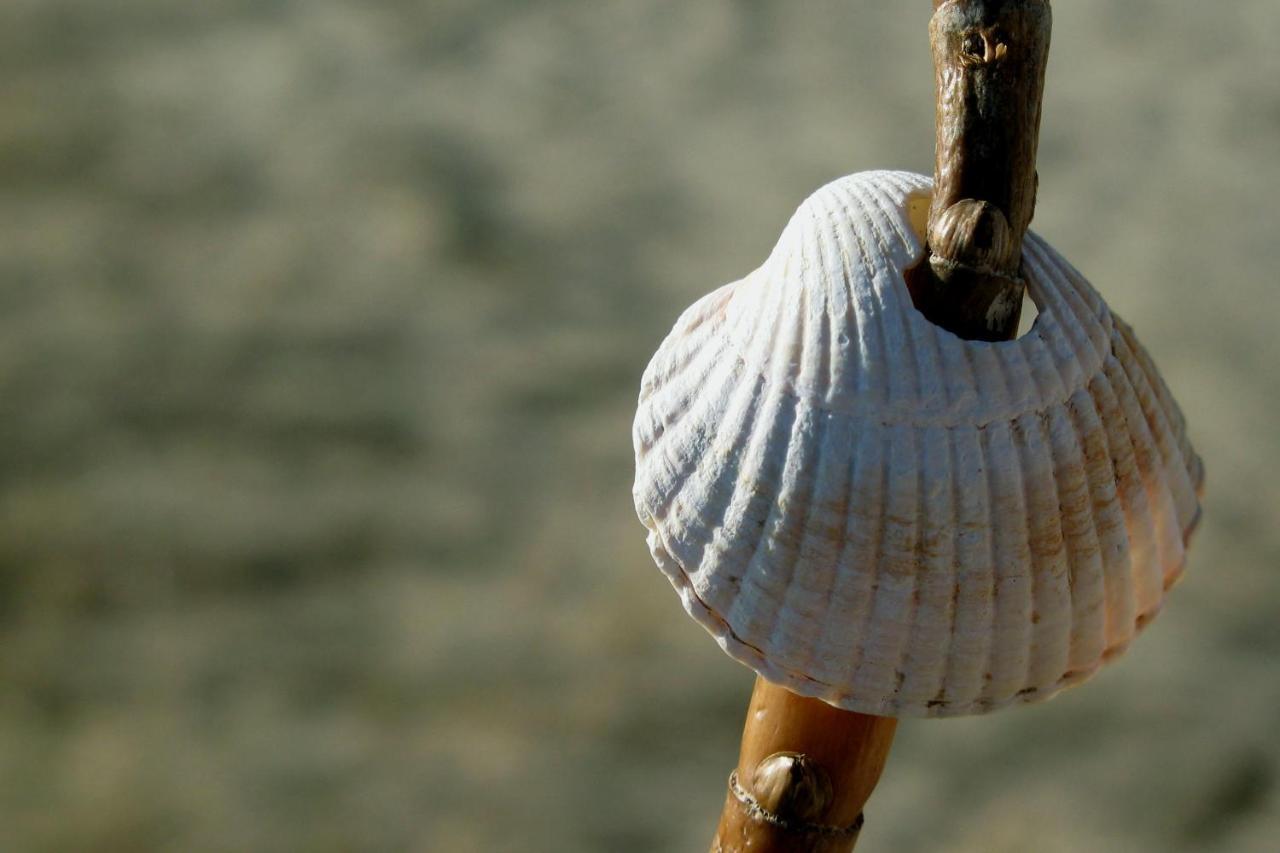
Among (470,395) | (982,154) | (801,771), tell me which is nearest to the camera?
(982,154)

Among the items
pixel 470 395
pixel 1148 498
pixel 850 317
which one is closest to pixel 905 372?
pixel 850 317

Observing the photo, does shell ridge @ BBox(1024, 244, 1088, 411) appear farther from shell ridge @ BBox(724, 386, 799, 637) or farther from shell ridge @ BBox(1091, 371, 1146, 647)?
shell ridge @ BBox(724, 386, 799, 637)

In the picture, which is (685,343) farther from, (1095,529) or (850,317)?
(1095,529)

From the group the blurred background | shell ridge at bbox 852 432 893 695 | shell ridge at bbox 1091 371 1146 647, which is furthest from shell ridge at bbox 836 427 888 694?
the blurred background

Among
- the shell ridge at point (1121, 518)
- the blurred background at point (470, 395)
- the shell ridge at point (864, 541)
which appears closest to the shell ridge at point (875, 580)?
the shell ridge at point (864, 541)

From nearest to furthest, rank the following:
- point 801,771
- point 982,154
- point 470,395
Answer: point 982,154
point 801,771
point 470,395

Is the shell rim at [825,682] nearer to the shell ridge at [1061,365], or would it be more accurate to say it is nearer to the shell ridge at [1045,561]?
the shell ridge at [1045,561]
